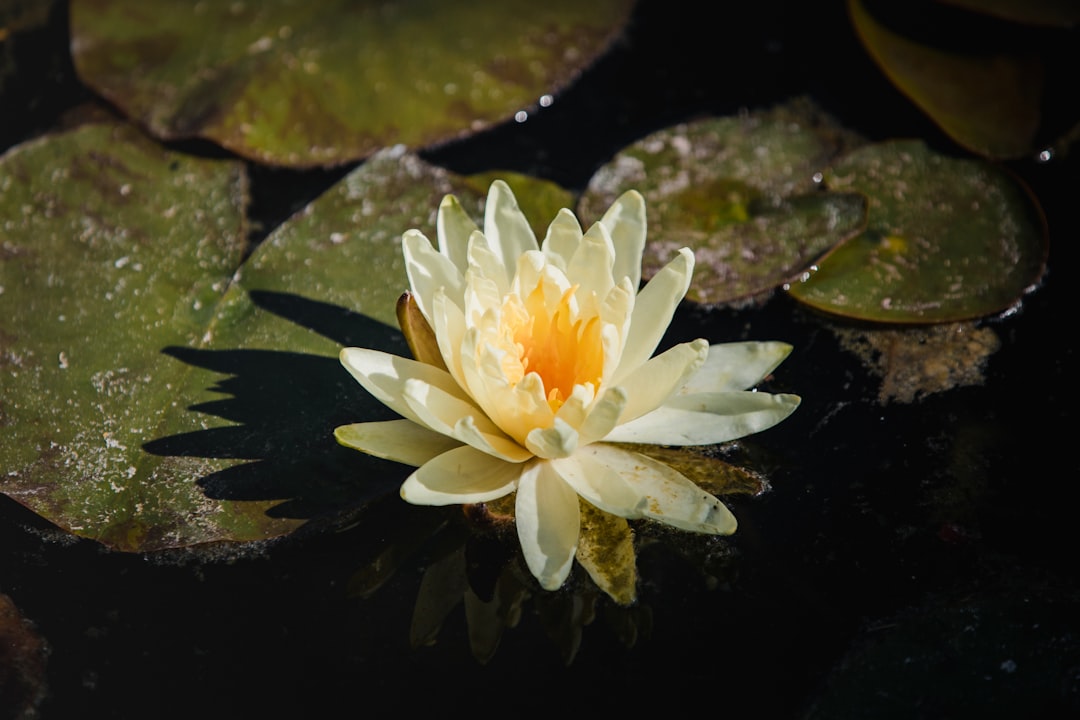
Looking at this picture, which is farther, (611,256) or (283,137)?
(283,137)

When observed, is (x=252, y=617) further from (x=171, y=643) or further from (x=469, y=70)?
(x=469, y=70)

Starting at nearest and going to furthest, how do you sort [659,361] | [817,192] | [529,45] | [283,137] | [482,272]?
[659,361] < [482,272] < [817,192] < [283,137] < [529,45]

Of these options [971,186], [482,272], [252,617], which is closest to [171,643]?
[252,617]

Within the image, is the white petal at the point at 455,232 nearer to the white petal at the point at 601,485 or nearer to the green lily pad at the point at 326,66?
the white petal at the point at 601,485

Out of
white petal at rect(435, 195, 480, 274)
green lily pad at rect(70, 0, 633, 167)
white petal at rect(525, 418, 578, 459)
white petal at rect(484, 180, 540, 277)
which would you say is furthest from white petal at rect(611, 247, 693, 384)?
green lily pad at rect(70, 0, 633, 167)

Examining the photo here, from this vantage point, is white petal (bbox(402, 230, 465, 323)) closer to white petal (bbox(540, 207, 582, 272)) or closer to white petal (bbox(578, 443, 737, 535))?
white petal (bbox(540, 207, 582, 272))

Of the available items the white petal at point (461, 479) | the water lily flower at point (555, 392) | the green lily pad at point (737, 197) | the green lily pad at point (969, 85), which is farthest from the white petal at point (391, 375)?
the green lily pad at point (969, 85)
